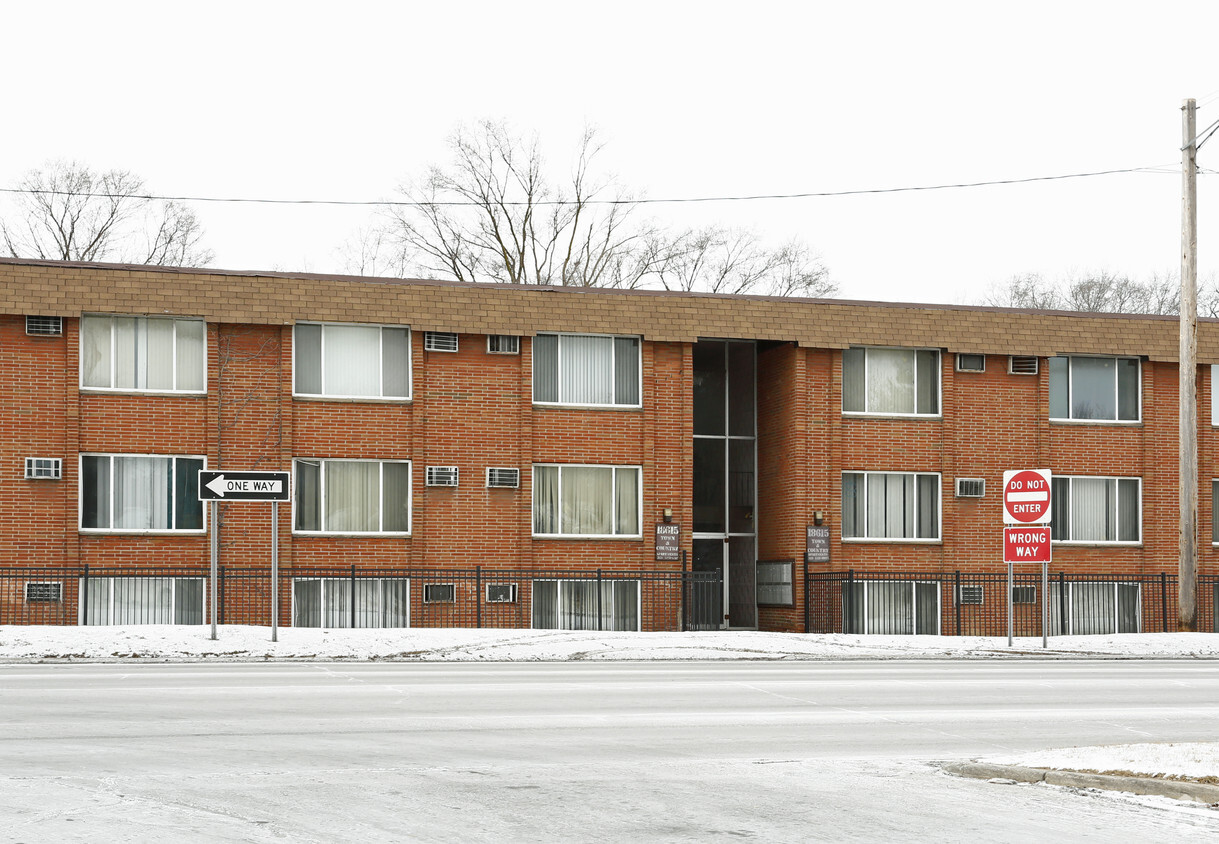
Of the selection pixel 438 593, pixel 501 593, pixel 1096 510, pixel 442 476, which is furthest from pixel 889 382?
pixel 438 593

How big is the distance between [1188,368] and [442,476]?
13770 mm

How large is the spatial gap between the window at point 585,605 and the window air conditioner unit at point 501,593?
0.51 meters

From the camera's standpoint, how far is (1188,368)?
1043 inches

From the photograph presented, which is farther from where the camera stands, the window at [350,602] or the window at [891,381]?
the window at [891,381]

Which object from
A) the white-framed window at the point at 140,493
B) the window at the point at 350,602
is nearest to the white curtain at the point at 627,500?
the window at the point at 350,602

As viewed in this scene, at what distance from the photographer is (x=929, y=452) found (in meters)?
32.6

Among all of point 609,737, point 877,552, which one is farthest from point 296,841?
point 877,552

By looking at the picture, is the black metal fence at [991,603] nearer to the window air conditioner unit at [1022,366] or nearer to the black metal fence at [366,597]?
the black metal fence at [366,597]

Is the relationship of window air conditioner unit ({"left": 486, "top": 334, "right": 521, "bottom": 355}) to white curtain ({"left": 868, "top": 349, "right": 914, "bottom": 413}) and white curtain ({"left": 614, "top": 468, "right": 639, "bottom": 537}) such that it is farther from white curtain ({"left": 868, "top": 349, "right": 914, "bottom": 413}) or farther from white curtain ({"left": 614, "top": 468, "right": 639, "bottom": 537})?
white curtain ({"left": 868, "top": 349, "right": 914, "bottom": 413})

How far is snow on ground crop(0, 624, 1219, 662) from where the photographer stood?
71.8 feet

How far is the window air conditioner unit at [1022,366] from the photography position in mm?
32875

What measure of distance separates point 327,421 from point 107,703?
15.3 metres

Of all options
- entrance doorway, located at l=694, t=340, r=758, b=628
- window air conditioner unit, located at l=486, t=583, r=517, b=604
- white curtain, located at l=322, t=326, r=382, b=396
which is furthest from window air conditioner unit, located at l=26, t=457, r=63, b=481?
entrance doorway, located at l=694, t=340, r=758, b=628

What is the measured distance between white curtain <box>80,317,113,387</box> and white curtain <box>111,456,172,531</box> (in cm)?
151
